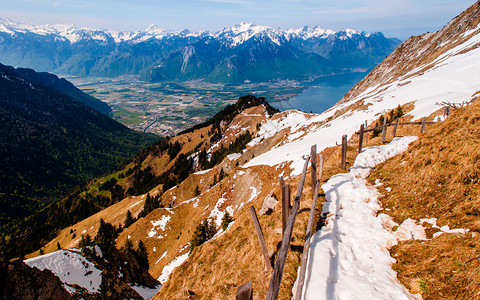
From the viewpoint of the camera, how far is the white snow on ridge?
2060cm

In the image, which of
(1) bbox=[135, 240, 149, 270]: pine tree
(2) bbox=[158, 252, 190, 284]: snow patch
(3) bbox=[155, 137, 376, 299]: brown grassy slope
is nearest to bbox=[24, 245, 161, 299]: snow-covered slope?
(3) bbox=[155, 137, 376, 299]: brown grassy slope

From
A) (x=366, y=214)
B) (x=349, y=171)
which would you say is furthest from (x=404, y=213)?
(x=349, y=171)

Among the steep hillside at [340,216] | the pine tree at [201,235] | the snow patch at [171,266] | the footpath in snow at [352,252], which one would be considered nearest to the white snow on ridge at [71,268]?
the steep hillside at [340,216]

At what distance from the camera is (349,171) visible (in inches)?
624

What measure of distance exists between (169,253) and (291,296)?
42.9 m

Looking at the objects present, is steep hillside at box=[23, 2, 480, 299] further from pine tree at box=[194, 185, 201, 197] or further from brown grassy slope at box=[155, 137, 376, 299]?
pine tree at box=[194, 185, 201, 197]

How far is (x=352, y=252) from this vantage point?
8602 mm

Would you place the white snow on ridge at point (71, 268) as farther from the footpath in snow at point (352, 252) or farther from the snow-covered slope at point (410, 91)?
the snow-covered slope at point (410, 91)

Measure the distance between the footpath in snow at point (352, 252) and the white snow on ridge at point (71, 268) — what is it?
24.0 m

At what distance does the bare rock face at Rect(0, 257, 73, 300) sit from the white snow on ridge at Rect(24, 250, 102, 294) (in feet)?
6.06

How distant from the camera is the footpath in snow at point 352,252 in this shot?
22.5ft

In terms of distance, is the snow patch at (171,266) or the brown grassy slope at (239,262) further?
the snow patch at (171,266)

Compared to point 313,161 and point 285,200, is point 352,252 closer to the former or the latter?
point 285,200

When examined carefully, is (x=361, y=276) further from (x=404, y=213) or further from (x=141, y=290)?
(x=141, y=290)
